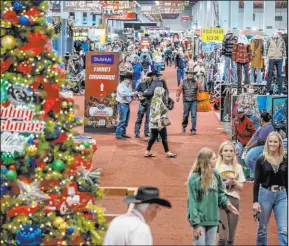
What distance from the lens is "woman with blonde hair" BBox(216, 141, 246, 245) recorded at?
8.73m

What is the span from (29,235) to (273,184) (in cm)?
289

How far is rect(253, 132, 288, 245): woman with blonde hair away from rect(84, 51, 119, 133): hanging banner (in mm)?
11082

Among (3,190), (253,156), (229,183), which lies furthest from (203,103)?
(3,190)

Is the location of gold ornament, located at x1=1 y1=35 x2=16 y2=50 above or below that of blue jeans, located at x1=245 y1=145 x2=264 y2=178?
above

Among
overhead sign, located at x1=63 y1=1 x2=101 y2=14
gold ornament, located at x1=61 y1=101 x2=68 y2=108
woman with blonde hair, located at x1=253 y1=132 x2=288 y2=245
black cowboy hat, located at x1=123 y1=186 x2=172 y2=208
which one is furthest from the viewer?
overhead sign, located at x1=63 y1=1 x2=101 y2=14

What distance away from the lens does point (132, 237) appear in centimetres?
579

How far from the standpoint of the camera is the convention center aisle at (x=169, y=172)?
10.2 metres

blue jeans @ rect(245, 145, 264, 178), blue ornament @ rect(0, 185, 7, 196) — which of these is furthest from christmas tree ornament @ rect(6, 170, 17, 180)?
blue jeans @ rect(245, 145, 264, 178)

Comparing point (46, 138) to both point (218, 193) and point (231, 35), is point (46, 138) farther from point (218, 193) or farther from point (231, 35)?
point (231, 35)

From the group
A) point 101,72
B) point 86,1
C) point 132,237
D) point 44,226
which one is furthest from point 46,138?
point 86,1

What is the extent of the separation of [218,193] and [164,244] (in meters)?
1.63

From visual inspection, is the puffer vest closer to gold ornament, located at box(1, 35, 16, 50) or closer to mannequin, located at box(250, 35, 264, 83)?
mannequin, located at box(250, 35, 264, 83)

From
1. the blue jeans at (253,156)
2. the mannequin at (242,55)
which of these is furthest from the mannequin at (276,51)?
the blue jeans at (253,156)

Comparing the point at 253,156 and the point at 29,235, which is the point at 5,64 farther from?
the point at 253,156
